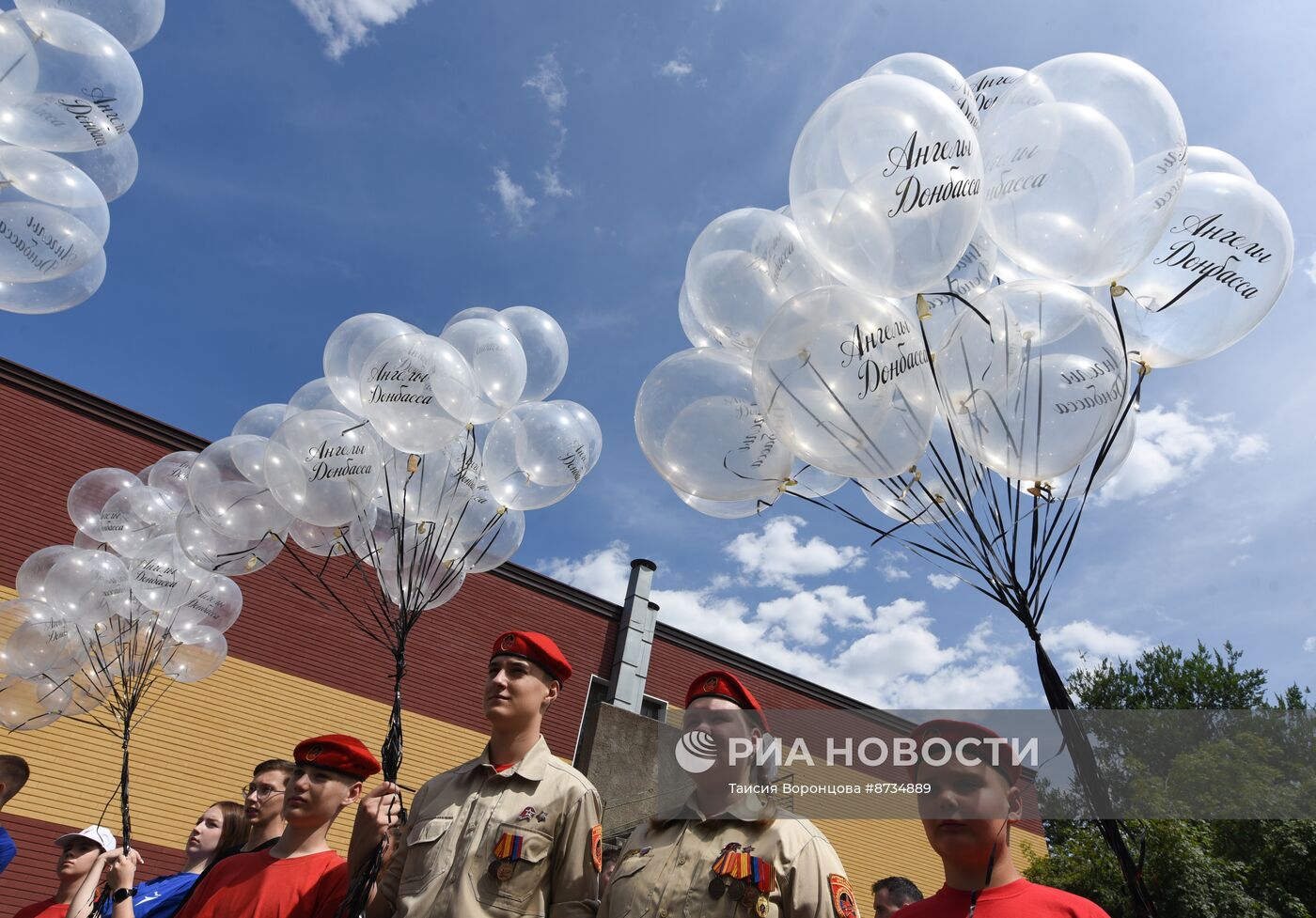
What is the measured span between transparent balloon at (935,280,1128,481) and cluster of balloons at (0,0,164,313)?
3.81 meters

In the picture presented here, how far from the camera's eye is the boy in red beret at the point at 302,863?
9.05 feet

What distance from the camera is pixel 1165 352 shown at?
321 centimetres

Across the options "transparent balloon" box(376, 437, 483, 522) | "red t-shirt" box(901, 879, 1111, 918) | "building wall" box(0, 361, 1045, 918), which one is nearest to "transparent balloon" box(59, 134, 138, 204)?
"transparent balloon" box(376, 437, 483, 522)

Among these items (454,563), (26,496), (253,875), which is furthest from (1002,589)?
(26,496)

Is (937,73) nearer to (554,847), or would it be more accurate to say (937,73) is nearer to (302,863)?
(554,847)

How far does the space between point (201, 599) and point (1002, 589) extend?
5.15 meters

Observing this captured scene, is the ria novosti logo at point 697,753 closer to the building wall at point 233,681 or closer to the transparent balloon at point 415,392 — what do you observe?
the transparent balloon at point 415,392

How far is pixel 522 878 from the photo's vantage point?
8.15 ft

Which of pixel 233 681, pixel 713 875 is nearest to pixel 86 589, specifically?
pixel 713 875

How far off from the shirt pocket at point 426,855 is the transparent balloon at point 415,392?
2.12 m

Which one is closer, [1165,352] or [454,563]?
[1165,352]

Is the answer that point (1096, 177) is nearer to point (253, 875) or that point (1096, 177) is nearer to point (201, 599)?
point (253, 875)

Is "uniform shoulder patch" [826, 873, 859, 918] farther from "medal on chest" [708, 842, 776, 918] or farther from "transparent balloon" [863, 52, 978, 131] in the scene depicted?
"transparent balloon" [863, 52, 978, 131]

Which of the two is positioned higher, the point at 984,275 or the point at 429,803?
the point at 984,275
